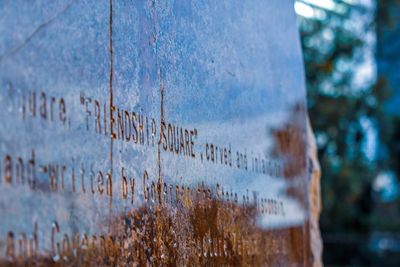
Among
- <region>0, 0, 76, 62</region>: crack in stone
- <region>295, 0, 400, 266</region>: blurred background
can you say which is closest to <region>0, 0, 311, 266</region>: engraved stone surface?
<region>0, 0, 76, 62</region>: crack in stone

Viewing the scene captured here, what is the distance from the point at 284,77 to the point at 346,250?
13439mm

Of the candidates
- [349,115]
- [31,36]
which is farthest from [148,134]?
[349,115]

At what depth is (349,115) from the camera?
63.3 ft

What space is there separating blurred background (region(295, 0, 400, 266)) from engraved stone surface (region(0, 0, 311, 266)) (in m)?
12.4

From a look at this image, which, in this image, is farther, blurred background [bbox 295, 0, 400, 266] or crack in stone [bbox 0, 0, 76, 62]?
blurred background [bbox 295, 0, 400, 266]

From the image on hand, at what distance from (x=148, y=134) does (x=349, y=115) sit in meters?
15.8

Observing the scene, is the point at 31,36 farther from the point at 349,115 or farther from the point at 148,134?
the point at 349,115

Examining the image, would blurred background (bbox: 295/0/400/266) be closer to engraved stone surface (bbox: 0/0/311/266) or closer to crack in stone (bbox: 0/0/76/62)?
engraved stone surface (bbox: 0/0/311/266)

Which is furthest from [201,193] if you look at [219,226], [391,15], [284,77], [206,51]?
[391,15]

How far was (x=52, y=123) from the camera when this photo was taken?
312cm

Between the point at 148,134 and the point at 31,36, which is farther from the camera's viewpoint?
the point at 148,134

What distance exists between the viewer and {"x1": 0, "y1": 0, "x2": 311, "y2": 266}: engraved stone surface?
9.83ft

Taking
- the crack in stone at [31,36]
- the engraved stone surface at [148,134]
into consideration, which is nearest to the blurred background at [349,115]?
the engraved stone surface at [148,134]

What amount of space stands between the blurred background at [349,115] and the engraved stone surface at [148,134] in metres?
12.4
